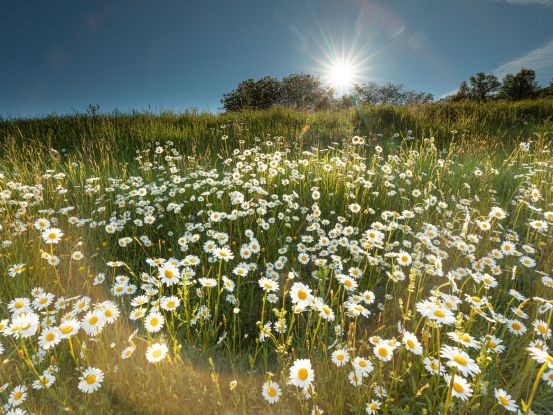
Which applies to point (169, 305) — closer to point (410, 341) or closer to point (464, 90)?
point (410, 341)

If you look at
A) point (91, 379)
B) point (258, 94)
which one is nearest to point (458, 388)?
point (91, 379)

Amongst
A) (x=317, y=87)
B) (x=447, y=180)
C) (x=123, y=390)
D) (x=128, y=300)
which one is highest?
(x=317, y=87)

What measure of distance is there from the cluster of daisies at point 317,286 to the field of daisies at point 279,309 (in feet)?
0.07

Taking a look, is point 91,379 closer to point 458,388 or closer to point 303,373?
point 303,373

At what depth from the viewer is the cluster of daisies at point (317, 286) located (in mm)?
1639

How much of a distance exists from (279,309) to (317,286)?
17.9 inches

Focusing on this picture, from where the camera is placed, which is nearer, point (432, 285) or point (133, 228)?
point (432, 285)

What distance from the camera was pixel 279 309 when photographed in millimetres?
2775

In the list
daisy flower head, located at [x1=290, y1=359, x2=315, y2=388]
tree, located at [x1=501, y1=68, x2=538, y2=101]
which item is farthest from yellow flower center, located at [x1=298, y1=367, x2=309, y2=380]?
tree, located at [x1=501, y1=68, x2=538, y2=101]

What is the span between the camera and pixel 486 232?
12.2 feet

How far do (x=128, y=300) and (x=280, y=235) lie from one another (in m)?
1.64

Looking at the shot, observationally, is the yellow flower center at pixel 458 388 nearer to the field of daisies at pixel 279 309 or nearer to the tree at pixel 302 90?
the field of daisies at pixel 279 309

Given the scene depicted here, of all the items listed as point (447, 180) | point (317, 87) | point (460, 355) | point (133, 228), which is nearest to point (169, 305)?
point (460, 355)

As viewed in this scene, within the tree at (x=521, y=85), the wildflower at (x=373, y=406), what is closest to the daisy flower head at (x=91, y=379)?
the wildflower at (x=373, y=406)
